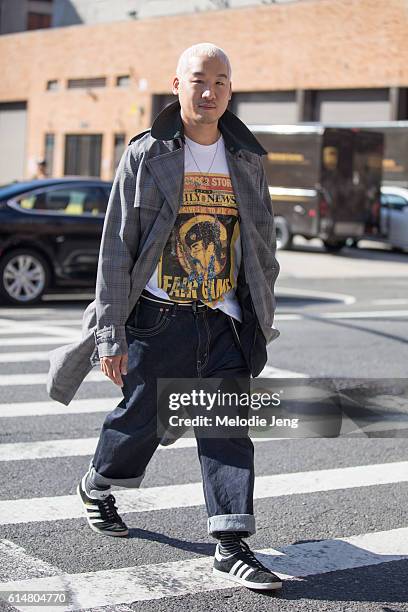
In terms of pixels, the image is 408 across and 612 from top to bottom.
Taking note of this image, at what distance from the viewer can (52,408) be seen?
7.69 meters

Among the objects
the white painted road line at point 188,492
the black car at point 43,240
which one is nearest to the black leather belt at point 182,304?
the white painted road line at point 188,492

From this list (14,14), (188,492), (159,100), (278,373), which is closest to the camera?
(188,492)

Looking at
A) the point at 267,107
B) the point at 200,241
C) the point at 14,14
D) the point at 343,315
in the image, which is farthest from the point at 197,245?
the point at 14,14

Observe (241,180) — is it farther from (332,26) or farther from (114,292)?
(332,26)

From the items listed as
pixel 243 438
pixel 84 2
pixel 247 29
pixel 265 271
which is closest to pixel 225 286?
pixel 265 271

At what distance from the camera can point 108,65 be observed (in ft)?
151

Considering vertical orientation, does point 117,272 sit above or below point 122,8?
below

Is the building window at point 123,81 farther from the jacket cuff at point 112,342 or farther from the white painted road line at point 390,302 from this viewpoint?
the jacket cuff at point 112,342

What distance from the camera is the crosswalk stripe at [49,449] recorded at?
6270 mm

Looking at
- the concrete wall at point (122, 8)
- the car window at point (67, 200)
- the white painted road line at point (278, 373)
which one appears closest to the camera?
the white painted road line at point (278, 373)

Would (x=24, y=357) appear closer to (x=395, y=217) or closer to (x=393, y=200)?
(x=395, y=217)

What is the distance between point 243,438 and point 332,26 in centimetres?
3371

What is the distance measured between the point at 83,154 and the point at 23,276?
33948 millimetres

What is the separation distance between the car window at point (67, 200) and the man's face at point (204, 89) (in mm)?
9659
